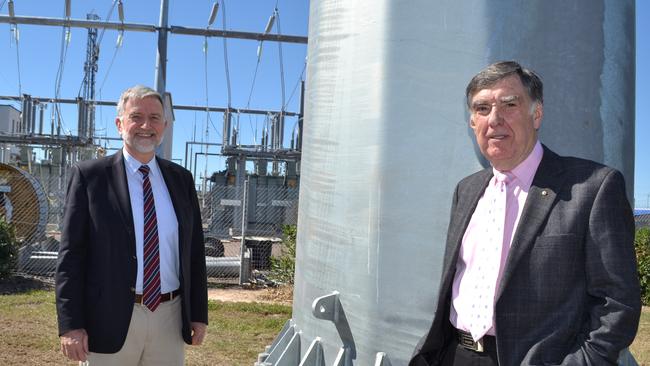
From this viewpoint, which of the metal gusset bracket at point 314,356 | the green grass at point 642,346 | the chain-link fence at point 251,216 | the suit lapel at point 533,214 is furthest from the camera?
the chain-link fence at point 251,216

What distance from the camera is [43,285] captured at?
1056cm

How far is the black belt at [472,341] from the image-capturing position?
173 centimetres

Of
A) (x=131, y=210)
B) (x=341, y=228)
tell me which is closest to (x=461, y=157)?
(x=341, y=228)

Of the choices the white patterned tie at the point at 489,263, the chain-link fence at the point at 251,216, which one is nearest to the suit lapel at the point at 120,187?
the white patterned tie at the point at 489,263

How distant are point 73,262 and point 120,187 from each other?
40cm

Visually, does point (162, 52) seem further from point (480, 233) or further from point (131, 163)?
point (480, 233)

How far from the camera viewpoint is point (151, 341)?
2.91 m

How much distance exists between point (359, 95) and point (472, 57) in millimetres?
425

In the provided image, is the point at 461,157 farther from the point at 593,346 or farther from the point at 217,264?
the point at 217,264

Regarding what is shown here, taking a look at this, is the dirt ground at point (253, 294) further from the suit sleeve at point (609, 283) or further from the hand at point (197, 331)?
the suit sleeve at point (609, 283)

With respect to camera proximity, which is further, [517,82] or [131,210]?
[131,210]

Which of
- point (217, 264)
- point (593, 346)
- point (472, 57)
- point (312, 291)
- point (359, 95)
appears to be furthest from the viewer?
point (217, 264)

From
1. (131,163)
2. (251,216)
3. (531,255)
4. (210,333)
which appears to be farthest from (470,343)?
(251,216)

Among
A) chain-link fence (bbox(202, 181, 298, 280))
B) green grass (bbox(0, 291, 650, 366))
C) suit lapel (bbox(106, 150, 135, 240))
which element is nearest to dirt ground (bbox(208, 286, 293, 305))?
green grass (bbox(0, 291, 650, 366))
